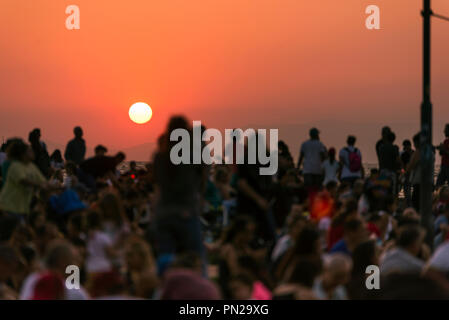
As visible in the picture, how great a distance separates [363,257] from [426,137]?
4174 millimetres

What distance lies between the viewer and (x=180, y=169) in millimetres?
8352

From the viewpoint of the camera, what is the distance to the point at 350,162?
1870cm

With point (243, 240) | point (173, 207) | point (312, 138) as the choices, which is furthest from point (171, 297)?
point (312, 138)

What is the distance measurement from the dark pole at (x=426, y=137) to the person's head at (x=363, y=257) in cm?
368

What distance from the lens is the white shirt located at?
61.0 ft

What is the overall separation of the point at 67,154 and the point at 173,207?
10.9 m

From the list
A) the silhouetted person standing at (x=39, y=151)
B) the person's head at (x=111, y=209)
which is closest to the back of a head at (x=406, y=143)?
the silhouetted person standing at (x=39, y=151)

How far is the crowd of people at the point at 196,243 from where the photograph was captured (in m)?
6.65

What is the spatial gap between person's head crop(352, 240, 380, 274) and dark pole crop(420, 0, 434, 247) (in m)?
3.68

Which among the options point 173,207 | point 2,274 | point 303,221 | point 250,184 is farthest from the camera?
point 250,184

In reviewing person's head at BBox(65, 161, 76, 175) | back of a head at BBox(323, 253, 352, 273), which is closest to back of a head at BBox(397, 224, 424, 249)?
back of a head at BBox(323, 253, 352, 273)

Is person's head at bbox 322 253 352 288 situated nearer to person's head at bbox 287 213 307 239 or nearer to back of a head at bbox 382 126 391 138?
person's head at bbox 287 213 307 239

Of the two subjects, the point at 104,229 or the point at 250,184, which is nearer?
the point at 104,229
